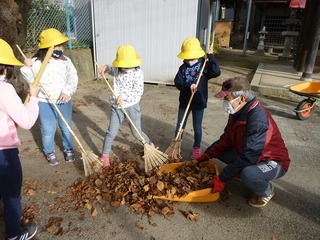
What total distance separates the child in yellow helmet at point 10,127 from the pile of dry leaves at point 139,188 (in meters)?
0.74

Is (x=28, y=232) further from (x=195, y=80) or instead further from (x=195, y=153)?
(x=195, y=80)

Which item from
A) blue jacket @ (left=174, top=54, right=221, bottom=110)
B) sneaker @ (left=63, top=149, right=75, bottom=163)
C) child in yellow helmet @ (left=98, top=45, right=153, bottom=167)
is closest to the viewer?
child in yellow helmet @ (left=98, top=45, right=153, bottom=167)

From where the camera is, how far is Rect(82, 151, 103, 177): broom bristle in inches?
125

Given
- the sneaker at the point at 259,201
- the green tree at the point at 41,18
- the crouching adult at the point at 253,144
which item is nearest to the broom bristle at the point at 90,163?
the crouching adult at the point at 253,144

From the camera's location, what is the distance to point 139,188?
2.89m

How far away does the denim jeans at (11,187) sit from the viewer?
78.9 inches

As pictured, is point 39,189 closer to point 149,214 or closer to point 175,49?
point 149,214

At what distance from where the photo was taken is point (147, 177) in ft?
9.92

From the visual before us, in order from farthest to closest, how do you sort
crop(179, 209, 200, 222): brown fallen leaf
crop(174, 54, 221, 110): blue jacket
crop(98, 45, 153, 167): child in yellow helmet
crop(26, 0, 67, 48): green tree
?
crop(26, 0, 67, 48): green tree < crop(174, 54, 221, 110): blue jacket < crop(98, 45, 153, 167): child in yellow helmet < crop(179, 209, 200, 222): brown fallen leaf

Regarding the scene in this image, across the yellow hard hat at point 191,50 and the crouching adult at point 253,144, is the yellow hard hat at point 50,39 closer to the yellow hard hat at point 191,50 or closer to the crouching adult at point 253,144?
the yellow hard hat at point 191,50

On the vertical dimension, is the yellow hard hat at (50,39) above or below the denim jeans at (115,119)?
above

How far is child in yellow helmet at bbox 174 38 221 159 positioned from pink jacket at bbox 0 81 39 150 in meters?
1.93

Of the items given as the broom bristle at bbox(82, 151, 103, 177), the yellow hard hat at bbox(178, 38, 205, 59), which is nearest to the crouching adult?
the yellow hard hat at bbox(178, 38, 205, 59)

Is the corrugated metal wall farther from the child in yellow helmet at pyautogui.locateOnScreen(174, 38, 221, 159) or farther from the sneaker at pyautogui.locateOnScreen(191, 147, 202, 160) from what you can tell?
the sneaker at pyautogui.locateOnScreen(191, 147, 202, 160)
